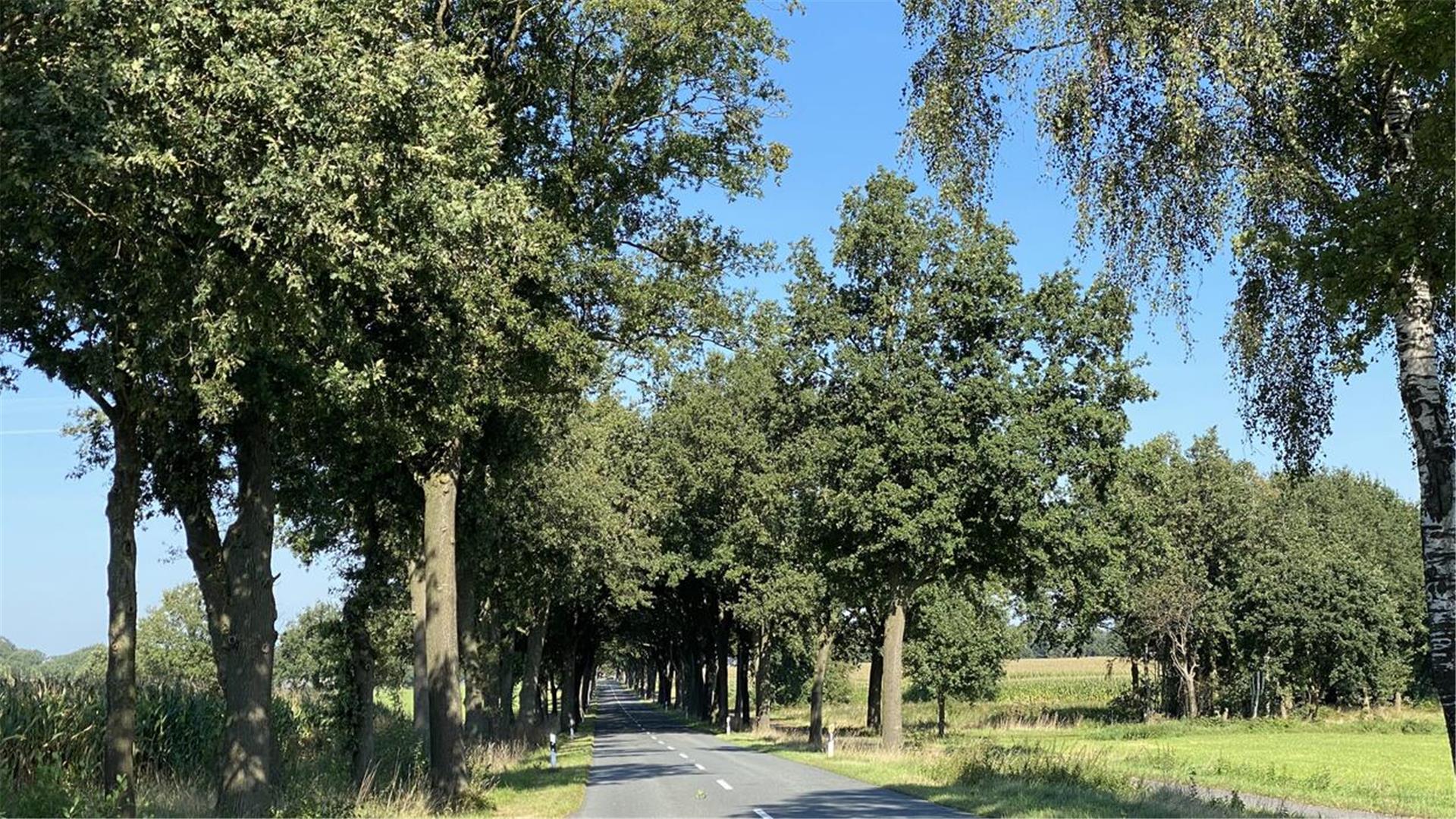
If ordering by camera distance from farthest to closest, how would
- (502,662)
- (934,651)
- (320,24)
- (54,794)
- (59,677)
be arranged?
(934,651) < (502,662) < (59,677) < (54,794) < (320,24)

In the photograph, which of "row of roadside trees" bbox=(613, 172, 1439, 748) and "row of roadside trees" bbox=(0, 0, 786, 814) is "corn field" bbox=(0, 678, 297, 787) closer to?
"row of roadside trees" bbox=(0, 0, 786, 814)

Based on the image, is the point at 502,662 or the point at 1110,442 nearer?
the point at 1110,442

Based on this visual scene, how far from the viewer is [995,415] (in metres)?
30.4

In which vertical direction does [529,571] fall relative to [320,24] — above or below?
below

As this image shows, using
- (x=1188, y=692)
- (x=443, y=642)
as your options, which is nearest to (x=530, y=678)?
(x=443, y=642)

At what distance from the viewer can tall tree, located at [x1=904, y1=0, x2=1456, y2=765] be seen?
1027 cm

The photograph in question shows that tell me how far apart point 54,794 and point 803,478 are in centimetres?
2227

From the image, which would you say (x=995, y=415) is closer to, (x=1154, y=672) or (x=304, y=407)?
(x=304, y=407)

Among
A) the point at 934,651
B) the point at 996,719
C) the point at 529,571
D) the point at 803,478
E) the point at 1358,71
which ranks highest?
the point at 1358,71

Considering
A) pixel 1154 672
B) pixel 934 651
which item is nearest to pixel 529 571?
pixel 934 651

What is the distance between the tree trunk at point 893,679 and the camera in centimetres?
3169

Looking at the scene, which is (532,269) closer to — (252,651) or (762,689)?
(252,651)

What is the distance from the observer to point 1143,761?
32.2 meters

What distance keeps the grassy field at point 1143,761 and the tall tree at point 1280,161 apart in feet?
22.8
